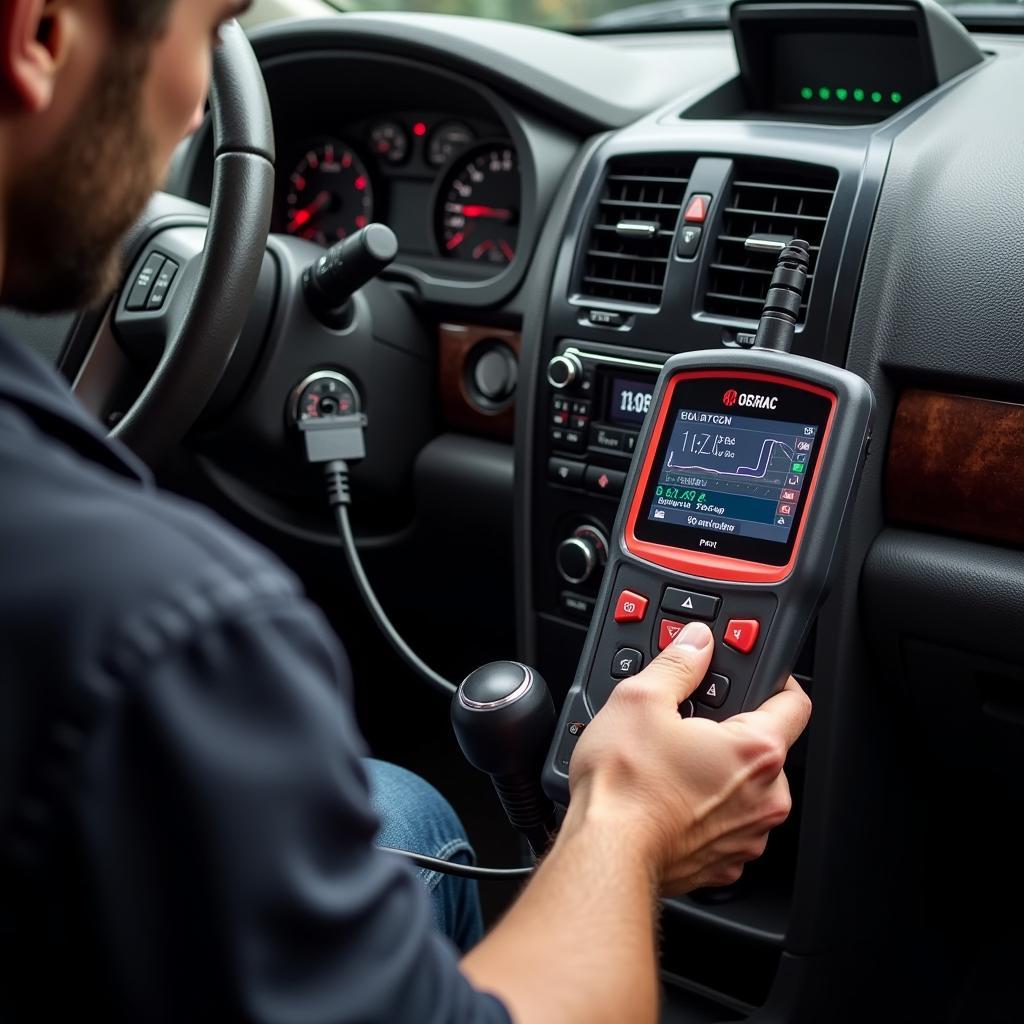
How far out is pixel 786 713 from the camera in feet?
3.05

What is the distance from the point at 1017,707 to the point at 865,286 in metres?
0.47

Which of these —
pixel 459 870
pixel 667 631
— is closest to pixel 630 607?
pixel 667 631

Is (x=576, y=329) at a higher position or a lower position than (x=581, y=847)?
higher

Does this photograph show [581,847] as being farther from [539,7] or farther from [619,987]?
[539,7]

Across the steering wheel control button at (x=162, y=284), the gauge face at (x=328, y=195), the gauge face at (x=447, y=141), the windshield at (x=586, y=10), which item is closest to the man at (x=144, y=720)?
the steering wheel control button at (x=162, y=284)

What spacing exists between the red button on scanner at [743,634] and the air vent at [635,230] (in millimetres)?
539

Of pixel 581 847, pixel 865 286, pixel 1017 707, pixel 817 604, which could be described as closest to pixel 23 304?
pixel 581 847

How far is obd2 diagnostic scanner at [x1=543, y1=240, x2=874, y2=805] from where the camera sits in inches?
39.7

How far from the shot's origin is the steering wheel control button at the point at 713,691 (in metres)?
0.96

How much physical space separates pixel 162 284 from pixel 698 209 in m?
0.58

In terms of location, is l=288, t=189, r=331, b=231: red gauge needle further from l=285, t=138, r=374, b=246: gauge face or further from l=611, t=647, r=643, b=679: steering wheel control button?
l=611, t=647, r=643, b=679: steering wheel control button

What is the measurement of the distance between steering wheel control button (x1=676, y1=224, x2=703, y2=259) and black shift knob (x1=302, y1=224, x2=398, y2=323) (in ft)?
Result: 1.03

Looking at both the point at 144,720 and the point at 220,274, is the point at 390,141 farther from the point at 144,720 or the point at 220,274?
the point at 144,720

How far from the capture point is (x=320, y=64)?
1790mm
